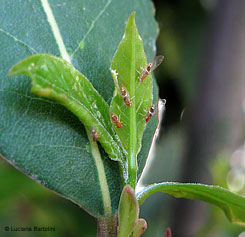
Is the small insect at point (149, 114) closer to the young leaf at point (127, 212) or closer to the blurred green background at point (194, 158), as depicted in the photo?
the young leaf at point (127, 212)

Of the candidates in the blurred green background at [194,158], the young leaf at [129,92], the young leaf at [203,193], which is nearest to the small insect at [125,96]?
the young leaf at [129,92]

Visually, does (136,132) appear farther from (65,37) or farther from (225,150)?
(225,150)

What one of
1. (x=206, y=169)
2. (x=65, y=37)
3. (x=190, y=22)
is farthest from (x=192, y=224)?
(x=190, y=22)

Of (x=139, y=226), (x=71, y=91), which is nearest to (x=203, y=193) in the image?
(x=139, y=226)

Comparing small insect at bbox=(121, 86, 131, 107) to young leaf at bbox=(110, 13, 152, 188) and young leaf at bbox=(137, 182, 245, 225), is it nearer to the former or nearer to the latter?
young leaf at bbox=(110, 13, 152, 188)

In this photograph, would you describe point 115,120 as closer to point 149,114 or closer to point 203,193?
point 149,114

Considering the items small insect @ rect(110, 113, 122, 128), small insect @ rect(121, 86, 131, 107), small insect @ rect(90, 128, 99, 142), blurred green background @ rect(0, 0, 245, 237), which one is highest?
small insect @ rect(121, 86, 131, 107)

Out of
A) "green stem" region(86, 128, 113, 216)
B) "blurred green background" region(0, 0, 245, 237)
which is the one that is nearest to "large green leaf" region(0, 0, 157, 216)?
"green stem" region(86, 128, 113, 216)
